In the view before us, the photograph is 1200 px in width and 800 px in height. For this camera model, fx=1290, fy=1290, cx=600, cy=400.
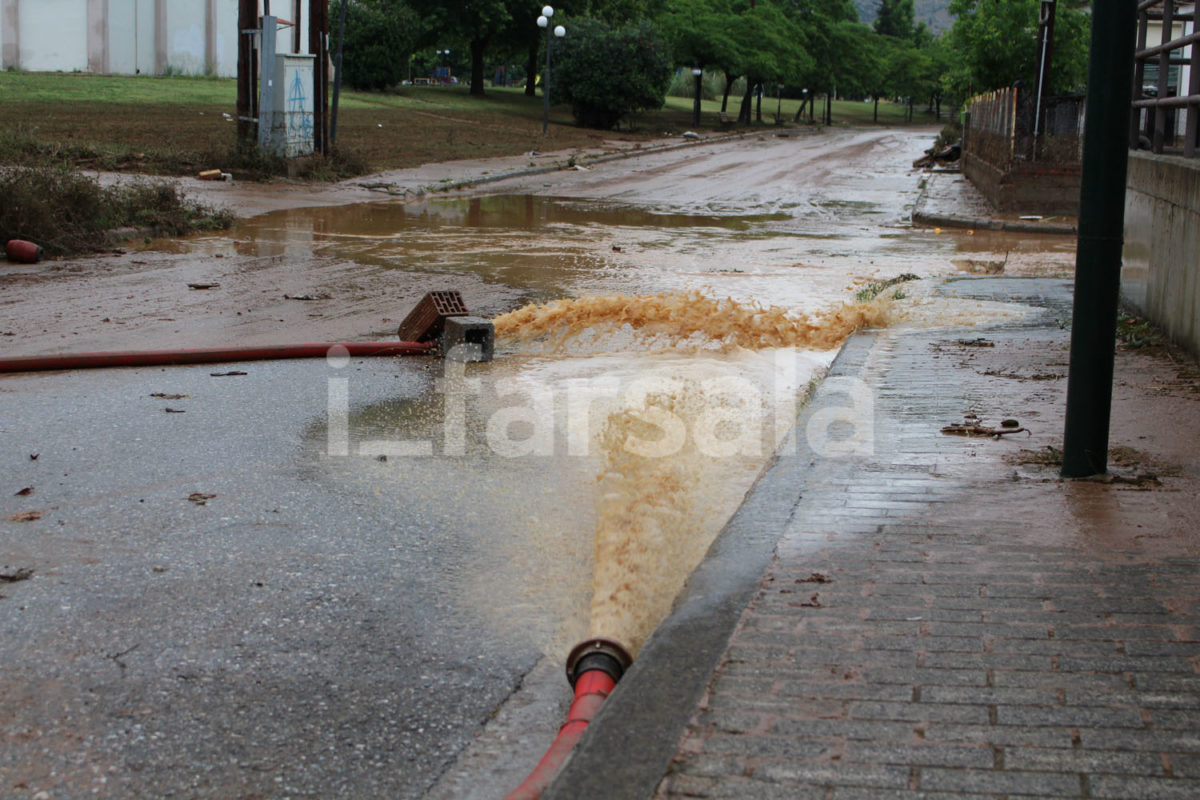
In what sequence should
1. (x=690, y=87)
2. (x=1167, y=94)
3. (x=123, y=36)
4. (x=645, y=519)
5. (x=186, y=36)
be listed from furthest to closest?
(x=690, y=87) → (x=186, y=36) → (x=123, y=36) → (x=1167, y=94) → (x=645, y=519)

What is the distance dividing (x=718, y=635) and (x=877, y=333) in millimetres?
6335

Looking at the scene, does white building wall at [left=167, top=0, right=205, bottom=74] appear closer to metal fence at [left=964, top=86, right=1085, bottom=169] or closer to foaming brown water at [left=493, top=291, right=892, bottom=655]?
metal fence at [left=964, top=86, right=1085, bottom=169]

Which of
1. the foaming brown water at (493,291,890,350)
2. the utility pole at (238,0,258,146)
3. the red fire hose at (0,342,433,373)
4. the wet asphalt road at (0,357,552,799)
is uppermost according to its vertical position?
the utility pole at (238,0,258,146)

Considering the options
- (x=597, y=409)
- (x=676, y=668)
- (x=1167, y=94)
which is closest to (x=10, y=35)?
(x=1167, y=94)

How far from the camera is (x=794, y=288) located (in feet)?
42.4

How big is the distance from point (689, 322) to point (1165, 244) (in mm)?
3519

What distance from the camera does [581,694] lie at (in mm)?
3656

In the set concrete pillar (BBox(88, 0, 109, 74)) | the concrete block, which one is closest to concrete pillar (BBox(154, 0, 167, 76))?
concrete pillar (BBox(88, 0, 109, 74))

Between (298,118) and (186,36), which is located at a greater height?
(186,36)

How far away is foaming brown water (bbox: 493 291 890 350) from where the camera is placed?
9938mm

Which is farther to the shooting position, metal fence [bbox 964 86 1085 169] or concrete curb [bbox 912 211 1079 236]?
metal fence [bbox 964 86 1085 169]

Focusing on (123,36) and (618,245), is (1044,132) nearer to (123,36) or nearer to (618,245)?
(618,245)

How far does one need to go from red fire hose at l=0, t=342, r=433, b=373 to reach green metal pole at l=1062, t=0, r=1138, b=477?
15.7 ft

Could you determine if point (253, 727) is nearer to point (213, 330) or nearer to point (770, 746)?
point (770, 746)
